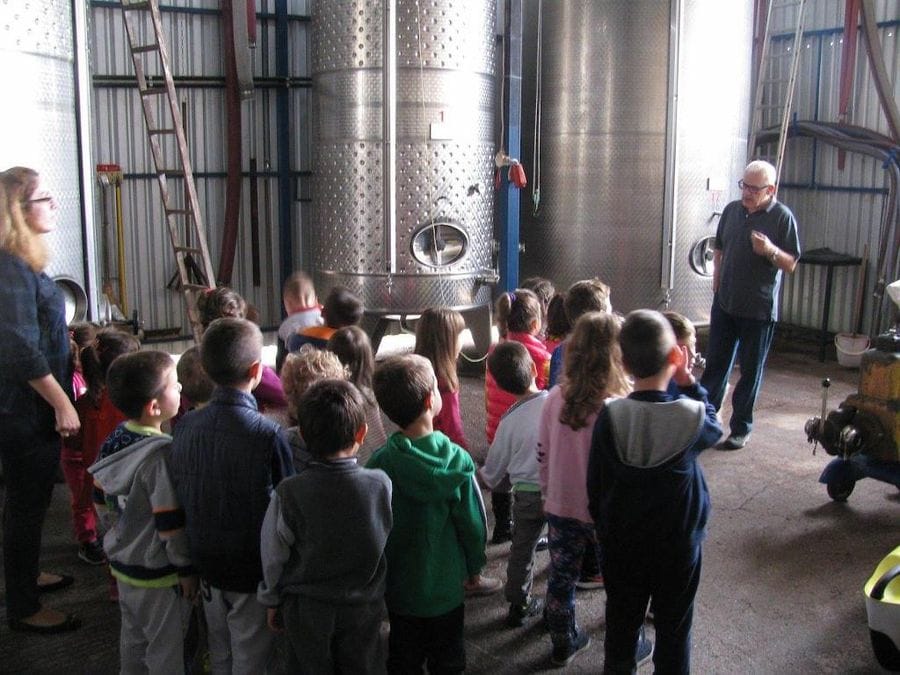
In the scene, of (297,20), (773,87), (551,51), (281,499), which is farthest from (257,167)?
(281,499)

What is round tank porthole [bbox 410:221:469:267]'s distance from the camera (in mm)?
6957

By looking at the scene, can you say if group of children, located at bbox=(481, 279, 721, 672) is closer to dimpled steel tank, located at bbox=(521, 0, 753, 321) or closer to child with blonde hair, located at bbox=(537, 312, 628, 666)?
child with blonde hair, located at bbox=(537, 312, 628, 666)

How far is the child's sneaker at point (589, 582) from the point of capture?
4.01m

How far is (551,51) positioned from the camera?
7.80 m

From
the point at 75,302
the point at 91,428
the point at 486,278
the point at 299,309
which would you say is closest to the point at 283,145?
the point at 486,278

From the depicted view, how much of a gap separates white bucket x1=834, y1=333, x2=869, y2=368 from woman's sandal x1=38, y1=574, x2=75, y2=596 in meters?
6.83

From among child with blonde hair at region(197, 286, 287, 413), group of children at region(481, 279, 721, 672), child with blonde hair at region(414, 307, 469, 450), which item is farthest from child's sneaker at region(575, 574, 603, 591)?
child with blonde hair at region(197, 286, 287, 413)

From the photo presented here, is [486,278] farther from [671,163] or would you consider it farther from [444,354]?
[444,354]

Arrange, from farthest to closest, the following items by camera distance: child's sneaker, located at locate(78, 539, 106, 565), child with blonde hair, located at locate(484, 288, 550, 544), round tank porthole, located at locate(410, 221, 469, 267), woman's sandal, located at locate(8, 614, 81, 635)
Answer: round tank porthole, located at locate(410, 221, 469, 267), child with blonde hair, located at locate(484, 288, 550, 544), child's sneaker, located at locate(78, 539, 106, 565), woman's sandal, located at locate(8, 614, 81, 635)

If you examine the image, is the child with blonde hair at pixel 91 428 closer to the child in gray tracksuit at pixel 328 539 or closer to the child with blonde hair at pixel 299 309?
the child with blonde hair at pixel 299 309

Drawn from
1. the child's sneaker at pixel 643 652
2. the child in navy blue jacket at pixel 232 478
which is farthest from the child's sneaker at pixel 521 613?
the child in navy blue jacket at pixel 232 478

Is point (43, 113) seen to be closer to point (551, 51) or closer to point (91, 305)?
point (91, 305)

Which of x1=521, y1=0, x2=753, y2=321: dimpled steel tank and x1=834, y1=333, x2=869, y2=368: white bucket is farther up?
x1=521, y1=0, x2=753, y2=321: dimpled steel tank

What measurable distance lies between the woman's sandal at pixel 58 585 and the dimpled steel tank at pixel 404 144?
11.1 ft
